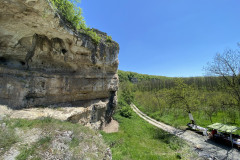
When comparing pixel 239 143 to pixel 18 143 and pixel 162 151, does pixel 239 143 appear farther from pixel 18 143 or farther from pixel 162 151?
pixel 18 143

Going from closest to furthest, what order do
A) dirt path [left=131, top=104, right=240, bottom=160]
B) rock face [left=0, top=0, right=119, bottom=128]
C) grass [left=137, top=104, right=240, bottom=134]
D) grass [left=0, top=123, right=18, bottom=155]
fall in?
grass [left=0, top=123, right=18, bottom=155]
rock face [left=0, top=0, right=119, bottom=128]
dirt path [left=131, top=104, right=240, bottom=160]
grass [left=137, top=104, right=240, bottom=134]

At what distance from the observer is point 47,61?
10789 mm

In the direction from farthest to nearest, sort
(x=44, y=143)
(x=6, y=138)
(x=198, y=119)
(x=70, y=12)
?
(x=198, y=119)
(x=70, y=12)
(x=44, y=143)
(x=6, y=138)

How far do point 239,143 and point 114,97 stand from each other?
48.7 ft

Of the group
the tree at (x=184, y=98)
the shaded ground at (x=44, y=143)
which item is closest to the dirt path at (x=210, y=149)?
the tree at (x=184, y=98)

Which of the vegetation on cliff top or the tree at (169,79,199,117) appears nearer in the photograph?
the vegetation on cliff top

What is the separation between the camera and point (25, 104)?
28.5 ft

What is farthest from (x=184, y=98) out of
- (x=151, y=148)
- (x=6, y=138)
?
(x=6, y=138)

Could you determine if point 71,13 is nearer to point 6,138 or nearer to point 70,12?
Result: point 70,12

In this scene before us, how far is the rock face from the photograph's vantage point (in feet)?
24.4

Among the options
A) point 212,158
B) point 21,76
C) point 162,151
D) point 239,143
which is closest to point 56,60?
point 21,76

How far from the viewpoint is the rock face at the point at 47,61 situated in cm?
744

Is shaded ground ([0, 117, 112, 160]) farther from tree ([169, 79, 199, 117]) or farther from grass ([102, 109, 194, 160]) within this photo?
tree ([169, 79, 199, 117])

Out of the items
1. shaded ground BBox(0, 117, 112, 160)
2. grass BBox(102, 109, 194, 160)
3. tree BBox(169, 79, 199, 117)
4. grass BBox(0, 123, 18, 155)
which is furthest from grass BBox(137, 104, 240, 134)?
grass BBox(0, 123, 18, 155)
